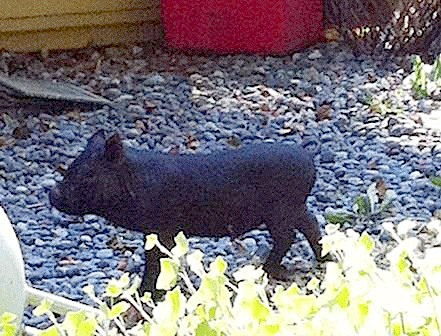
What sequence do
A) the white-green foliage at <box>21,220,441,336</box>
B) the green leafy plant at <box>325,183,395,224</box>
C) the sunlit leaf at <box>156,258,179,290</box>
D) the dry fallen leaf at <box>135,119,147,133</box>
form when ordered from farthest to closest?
the dry fallen leaf at <box>135,119,147,133</box> < the green leafy plant at <box>325,183,395,224</box> < the sunlit leaf at <box>156,258,179,290</box> < the white-green foliage at <box>21,220,441,336</box>

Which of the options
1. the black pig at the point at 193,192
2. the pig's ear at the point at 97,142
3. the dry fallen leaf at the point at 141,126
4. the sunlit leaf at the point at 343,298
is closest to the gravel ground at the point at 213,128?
the dry fallen leaf at the point at 141,126

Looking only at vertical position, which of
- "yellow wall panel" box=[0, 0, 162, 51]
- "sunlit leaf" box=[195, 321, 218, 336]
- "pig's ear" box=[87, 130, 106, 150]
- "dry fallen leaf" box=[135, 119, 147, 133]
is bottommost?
"yellow wall panel" box=[0, 0, 162, 51]

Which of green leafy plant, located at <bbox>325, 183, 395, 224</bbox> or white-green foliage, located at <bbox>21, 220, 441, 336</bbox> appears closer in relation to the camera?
white-green foliage, located at <bbox>21, 220, 441, 336</bbox>

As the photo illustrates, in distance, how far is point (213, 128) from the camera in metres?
5.05

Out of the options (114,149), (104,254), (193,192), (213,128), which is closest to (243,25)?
(213,128)

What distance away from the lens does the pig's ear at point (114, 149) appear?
2926 mm

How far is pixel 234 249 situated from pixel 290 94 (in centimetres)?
213

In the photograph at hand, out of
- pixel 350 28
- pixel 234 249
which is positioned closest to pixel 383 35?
pixel 350 28

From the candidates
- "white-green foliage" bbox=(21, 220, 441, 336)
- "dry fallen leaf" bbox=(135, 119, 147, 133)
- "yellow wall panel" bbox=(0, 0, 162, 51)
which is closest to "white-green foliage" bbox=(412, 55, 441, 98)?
"dry fallen leaf" bbox=(135, 119, 147, 133)

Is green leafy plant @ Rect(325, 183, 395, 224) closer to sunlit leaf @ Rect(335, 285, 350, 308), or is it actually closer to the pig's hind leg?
the pig's hind leg

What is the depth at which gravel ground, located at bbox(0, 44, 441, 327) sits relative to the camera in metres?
3.61

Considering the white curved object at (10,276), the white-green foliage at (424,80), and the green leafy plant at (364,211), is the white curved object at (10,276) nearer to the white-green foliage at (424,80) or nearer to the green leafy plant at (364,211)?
the green leafy plant at (364,211)

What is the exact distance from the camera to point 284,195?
320cm

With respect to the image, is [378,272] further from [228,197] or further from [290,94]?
[290,94]
